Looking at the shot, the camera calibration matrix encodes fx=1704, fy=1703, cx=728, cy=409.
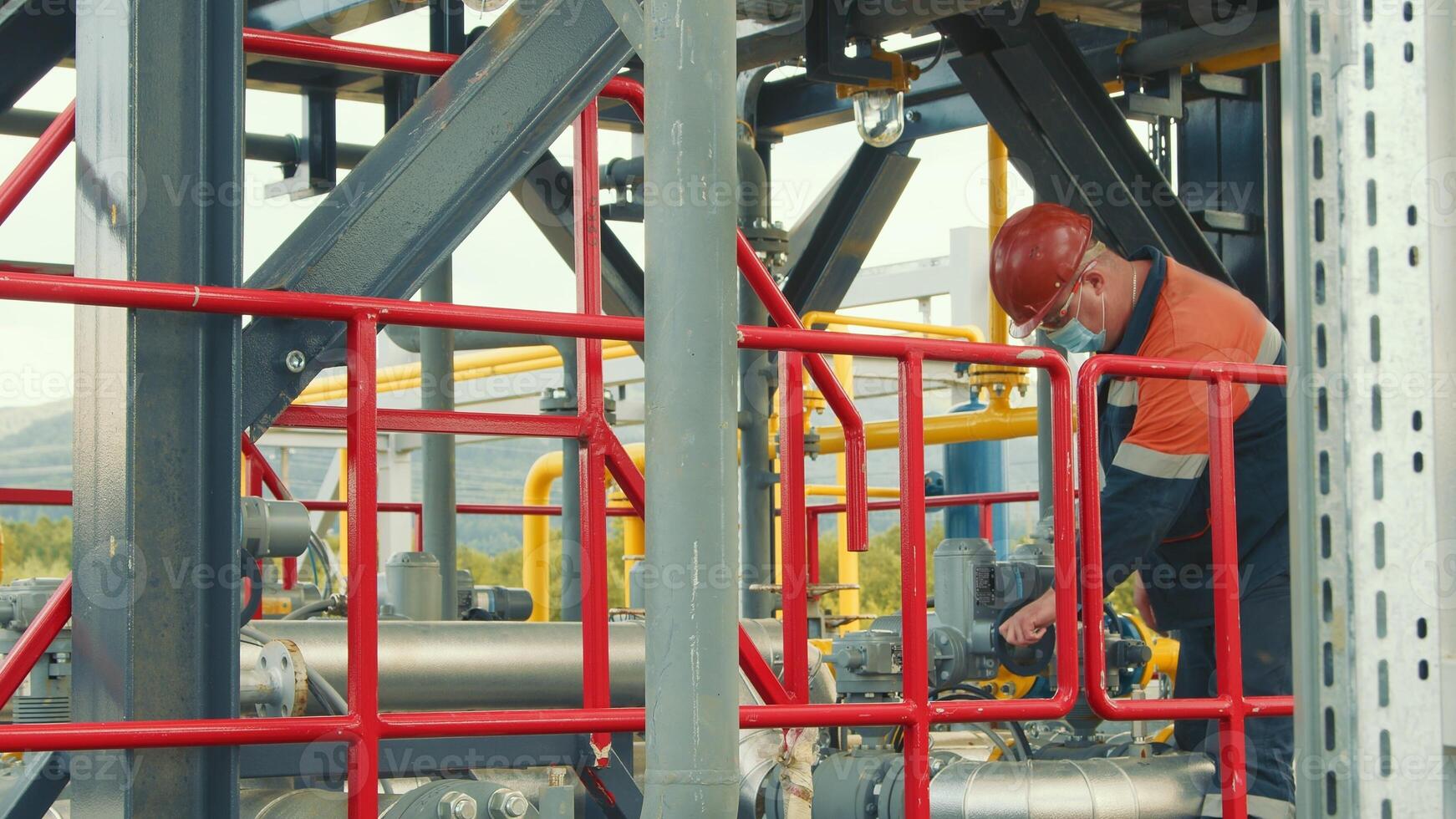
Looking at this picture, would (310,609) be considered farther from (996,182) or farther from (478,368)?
(478,368)

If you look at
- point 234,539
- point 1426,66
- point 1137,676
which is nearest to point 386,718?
point 234,539

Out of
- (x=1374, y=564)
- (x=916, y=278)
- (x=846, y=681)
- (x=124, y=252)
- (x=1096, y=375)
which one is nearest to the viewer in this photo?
(x=1374, y=564)

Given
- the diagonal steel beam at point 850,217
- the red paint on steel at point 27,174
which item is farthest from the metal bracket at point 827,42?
the red paint on steel at point 27,174

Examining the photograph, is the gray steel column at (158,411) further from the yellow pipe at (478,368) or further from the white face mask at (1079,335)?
the yellow pipe at (478,368)

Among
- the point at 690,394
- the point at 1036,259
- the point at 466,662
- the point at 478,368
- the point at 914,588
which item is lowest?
the point at 466,662

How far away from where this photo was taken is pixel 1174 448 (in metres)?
4.47

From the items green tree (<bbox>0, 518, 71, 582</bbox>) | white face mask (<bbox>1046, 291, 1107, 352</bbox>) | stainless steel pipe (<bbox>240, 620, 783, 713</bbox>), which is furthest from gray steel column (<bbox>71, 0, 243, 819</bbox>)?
green tree (<bbox>0, 518, 71, 582</bbox>)

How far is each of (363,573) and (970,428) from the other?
8.92 metres

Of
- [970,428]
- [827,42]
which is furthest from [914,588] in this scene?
[970,428]

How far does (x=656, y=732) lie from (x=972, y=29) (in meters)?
4.40

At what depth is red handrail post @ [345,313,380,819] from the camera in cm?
317

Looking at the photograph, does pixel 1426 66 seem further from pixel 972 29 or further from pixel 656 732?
pixel 972 29

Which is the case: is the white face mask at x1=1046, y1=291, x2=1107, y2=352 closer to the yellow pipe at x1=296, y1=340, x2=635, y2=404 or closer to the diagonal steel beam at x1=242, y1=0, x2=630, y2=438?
the diagonal steel beam at x1=242, y1=0, x2=630, y2=438

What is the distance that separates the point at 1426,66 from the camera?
1.88 meters
